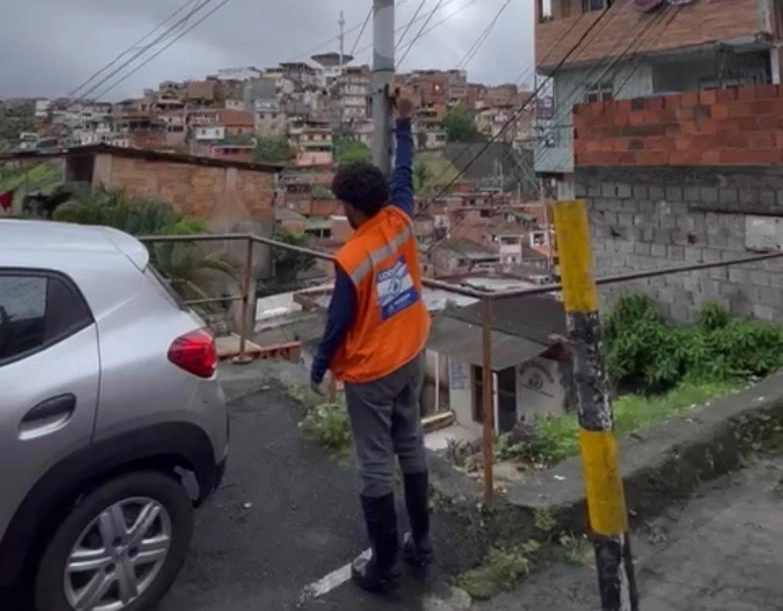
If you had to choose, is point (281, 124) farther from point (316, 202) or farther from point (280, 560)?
point (280, 560)

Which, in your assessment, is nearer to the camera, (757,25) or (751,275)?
(751,275)

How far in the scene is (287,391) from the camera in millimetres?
5340

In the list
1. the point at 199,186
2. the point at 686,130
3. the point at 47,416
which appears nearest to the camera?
the point at 47,416

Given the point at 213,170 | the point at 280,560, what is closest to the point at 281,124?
the point at 213,170

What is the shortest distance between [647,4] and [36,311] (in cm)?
2184

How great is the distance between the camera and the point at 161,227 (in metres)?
13.5

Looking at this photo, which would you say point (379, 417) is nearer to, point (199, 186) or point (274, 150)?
point (199, 186)

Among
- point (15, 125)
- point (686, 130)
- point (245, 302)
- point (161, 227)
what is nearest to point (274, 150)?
point (15, 125)

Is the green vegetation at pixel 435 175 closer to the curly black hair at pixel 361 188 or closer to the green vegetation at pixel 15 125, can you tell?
the curly black hair at pixel 361 188

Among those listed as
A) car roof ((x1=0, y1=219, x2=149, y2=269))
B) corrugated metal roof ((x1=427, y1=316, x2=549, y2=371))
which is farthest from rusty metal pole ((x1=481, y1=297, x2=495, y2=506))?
corrugated metal roof ((x1=427, y1=316, x2=549, y2=371))

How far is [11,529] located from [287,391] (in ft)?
9.42

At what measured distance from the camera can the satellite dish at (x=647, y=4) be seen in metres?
21.1

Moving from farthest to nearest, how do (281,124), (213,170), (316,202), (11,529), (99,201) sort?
1. (281,124)
2. (316,202)
3. (213,170)
4. (99,201)
5. (11,529)

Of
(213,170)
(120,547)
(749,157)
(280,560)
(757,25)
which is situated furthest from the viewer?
(213,170)
